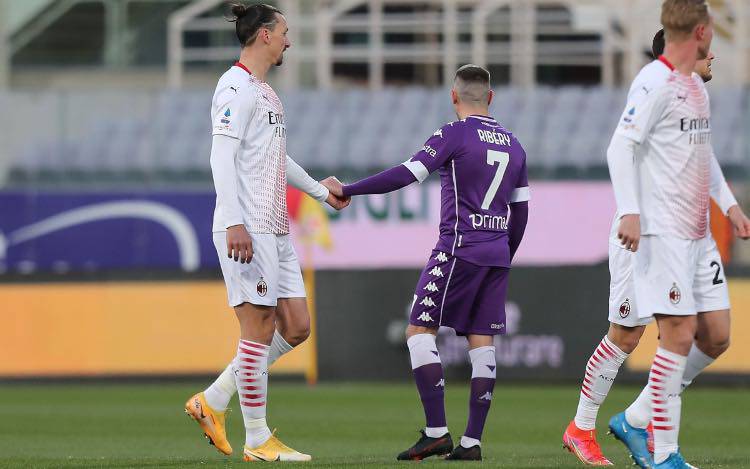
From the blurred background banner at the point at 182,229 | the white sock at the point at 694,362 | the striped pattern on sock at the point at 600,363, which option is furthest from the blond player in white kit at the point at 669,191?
the blurred background banner at the point at 182,229

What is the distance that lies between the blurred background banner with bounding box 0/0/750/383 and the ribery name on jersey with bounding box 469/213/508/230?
7.06 metres

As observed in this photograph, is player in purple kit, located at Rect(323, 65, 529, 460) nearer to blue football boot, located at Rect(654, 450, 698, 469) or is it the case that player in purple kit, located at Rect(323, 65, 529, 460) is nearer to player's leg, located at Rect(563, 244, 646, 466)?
player's leg, located at Rect(563, 244, 646, 466)

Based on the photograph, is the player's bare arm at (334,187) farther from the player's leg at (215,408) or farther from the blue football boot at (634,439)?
the blue football boot at (634,439)

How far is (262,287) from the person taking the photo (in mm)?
6797

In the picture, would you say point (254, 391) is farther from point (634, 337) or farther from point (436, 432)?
point (634, 337)

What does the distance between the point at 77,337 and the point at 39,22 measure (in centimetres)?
864

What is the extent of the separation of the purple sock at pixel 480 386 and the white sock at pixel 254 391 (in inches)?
41.3

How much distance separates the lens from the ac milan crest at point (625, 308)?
6.69 metres

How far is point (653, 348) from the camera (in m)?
13.5

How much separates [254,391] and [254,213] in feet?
2.98

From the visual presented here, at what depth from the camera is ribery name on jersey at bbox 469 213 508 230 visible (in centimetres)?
696

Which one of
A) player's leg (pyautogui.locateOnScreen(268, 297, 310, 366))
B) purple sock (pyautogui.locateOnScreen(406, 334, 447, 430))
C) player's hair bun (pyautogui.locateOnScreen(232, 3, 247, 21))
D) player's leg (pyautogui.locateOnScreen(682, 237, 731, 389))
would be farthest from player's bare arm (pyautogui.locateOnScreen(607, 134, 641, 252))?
player's hair bun (pyautogui.locateOnScreen(232, 3, 247, 21))

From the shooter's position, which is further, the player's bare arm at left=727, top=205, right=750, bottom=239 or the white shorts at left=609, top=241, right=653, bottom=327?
Answer: the white shorts at left=609, top=241, right=653, bottom=327

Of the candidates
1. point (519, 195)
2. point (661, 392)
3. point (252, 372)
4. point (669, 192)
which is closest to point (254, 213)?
point (252, 372)
